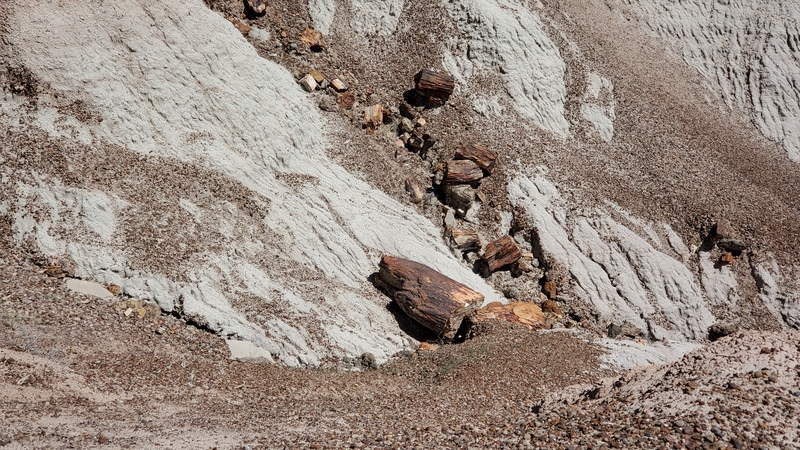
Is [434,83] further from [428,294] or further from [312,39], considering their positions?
[428,294]

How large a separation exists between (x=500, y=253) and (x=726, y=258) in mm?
9033

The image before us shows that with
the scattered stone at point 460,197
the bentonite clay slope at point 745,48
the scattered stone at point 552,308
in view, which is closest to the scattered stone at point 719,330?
the scattered stone at point 552,308

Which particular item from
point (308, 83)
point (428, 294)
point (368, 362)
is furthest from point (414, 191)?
point (368, 362)

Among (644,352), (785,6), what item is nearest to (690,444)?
(644,352)

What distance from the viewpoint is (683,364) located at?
10.8 metres

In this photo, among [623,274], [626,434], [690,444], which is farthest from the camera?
[623,274]

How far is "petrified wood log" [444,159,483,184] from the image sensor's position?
63.3 ft

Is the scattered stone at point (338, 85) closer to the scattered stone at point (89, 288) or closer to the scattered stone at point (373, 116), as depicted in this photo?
the scattered stone at point (373, 116)

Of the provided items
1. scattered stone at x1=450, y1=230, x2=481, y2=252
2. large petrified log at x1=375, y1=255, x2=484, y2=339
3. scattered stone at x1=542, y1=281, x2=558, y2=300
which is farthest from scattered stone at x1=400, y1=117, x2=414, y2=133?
scattered stone at x1=542, y1=281, x2=558, y2=300

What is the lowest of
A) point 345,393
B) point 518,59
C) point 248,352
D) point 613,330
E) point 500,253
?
point 248,352

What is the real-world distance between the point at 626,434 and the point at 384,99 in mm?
15667

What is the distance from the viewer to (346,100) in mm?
20281

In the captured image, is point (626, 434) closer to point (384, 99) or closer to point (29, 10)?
point (384, 99)

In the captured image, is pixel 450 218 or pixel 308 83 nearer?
pixel 450 218
